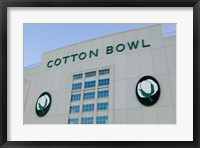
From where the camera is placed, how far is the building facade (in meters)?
13.0

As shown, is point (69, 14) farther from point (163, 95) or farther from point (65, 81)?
point (65, 81)

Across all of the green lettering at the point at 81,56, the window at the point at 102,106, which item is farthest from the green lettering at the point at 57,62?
the window at the point at 102,106

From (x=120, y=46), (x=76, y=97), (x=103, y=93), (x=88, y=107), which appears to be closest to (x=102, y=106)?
(x=103, y=93)

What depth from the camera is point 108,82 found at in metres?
14.5

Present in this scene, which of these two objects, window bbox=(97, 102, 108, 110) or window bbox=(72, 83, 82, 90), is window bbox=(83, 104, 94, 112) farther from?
window bbox=(72, 83, 82, 90)

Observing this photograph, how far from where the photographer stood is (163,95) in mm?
12664

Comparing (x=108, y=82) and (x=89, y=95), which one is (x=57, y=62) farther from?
(x=108, y=82)

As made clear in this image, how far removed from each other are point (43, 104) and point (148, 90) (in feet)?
22.4

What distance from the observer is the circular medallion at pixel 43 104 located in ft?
49.1

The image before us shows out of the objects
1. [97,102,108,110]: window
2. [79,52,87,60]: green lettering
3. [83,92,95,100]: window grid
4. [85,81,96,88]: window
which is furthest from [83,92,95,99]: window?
[79,52,87,60]: green lettering

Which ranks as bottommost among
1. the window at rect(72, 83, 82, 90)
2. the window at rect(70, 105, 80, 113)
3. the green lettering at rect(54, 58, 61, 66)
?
the window at rect(70, 105, 80, 113)

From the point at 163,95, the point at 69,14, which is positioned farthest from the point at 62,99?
the point at 69,14

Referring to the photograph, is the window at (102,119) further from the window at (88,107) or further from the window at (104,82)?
the window at (104,82)

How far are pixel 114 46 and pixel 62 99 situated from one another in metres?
4.82
